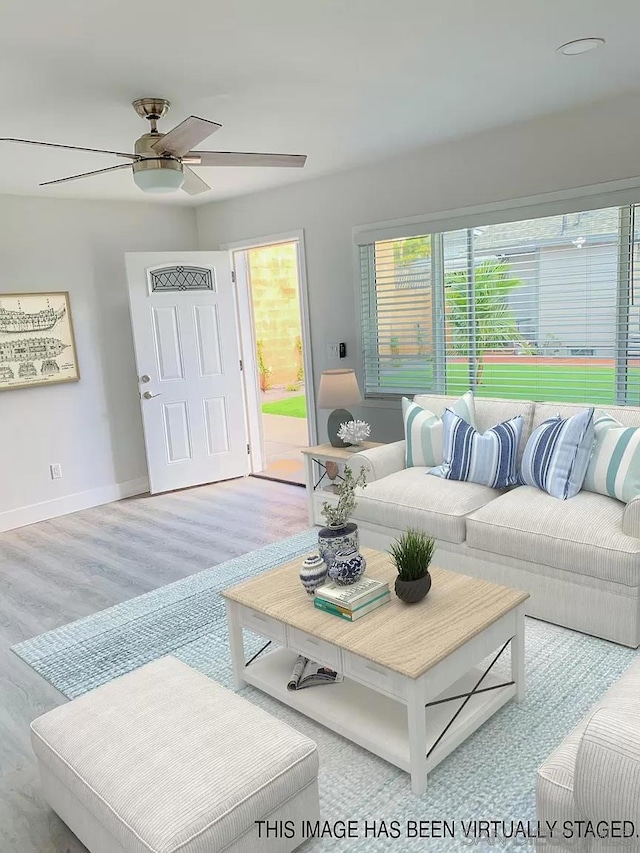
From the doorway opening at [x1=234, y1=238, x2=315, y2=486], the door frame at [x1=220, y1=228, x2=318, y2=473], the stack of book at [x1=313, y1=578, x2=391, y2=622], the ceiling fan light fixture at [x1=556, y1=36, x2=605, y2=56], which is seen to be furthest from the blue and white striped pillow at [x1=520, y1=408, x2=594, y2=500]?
the doorway opening at [x1=234, y1=238, x2=315, y2=486]

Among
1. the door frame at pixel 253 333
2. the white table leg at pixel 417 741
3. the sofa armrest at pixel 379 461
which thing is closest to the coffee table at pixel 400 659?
the white table leg at pixel 417 741

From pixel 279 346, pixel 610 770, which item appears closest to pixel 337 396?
pixel 610 770

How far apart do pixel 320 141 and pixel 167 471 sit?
2.95 m

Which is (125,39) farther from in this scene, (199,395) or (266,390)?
(266,390)

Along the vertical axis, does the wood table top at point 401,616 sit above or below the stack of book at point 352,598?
below

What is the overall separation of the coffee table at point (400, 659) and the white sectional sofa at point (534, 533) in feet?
1.69

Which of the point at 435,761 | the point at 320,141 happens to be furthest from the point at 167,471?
the point at 435,761

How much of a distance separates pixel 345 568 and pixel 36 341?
12.0 feet

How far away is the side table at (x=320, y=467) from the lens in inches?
169

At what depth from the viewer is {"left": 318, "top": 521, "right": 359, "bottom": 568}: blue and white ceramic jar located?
2367 millimetres

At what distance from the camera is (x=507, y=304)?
4066 millimetres

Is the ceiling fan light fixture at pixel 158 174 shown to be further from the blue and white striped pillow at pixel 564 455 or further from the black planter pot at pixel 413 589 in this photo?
the blue and white striped pillow at pixel 564 455

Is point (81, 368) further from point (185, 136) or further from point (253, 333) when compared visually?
point (185, 136)

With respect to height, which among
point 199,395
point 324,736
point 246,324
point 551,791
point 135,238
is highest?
point 135,238
